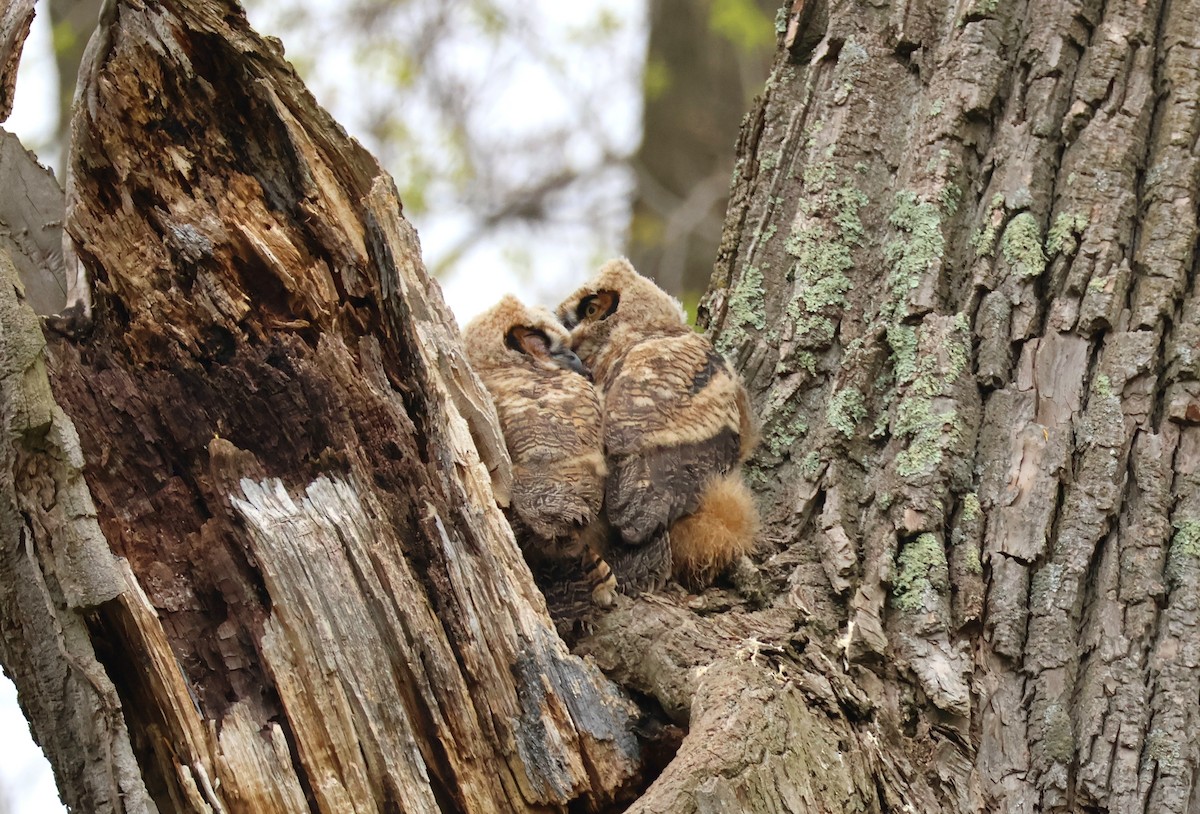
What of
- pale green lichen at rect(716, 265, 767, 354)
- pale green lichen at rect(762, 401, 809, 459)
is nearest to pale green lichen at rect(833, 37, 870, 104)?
pale green lichen at rect(716, 265, 767, 354)

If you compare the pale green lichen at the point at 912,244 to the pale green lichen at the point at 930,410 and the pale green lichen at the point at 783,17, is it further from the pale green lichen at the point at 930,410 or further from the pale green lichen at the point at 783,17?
the pale green lichen at the point at 783,17

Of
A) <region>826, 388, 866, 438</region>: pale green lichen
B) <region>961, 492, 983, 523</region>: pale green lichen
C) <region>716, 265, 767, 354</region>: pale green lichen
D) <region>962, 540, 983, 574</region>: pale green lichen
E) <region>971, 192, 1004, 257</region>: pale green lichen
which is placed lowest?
<region>962, 540, 983, 574</region>: pale green lichen

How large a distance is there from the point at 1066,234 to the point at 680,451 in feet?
3.77

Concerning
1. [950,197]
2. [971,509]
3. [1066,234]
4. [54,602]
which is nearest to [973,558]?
[971,509]

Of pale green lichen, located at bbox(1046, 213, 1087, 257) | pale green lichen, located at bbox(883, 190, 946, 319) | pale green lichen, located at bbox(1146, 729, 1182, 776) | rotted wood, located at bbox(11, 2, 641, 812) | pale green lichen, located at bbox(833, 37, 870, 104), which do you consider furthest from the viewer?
pale green lichen, located at bbox(833, 37, 870, 104)

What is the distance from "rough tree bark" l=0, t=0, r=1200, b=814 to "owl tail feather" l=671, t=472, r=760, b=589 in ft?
0.31

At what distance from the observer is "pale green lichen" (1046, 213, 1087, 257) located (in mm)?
2961

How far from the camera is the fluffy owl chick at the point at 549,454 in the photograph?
2.62m

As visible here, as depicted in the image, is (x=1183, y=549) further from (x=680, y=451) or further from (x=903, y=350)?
(x=680, y=451)

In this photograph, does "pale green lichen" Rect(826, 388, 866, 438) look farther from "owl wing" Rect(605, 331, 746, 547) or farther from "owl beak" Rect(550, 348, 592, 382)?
"owl beak" Rect(550, 348, 592, 382)

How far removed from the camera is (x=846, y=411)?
302 cm

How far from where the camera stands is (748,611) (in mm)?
2697

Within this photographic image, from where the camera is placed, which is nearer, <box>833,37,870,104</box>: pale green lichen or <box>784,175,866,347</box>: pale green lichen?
<box>784,175,866,347</box>: pale green lichen

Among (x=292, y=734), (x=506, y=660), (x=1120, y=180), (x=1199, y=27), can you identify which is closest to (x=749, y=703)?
(x=506, y=660)
